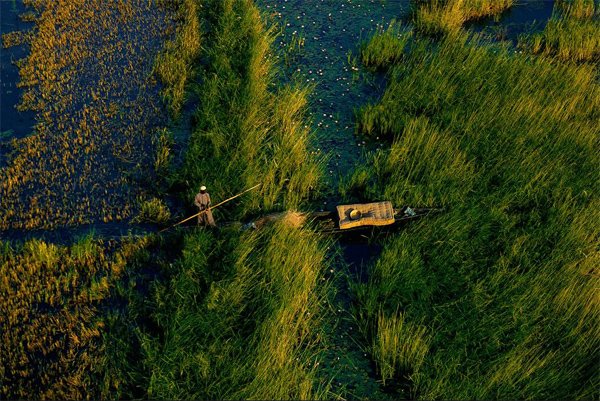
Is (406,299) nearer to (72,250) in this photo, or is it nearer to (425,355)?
(425,355)

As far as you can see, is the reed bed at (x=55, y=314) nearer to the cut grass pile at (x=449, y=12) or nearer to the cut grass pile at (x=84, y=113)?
the cut grass pile at (x=84, y=113)

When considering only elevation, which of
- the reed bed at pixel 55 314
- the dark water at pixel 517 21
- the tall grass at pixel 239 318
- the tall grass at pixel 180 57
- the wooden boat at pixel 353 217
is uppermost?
the dark water at pixel 517 21

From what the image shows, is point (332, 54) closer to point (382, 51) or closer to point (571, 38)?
point (382, 51)

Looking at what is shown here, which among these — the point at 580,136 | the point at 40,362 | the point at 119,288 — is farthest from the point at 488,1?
the point at 40,362

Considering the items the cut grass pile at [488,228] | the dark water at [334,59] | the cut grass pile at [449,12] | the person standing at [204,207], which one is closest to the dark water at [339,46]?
the dark water at [334,59]

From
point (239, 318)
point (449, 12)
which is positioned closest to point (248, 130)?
point (239, 318)

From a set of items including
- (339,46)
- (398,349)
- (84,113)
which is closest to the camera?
(398,349)

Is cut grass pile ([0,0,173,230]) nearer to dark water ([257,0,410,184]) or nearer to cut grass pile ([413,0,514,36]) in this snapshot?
dark water ([257,0,410,184])
